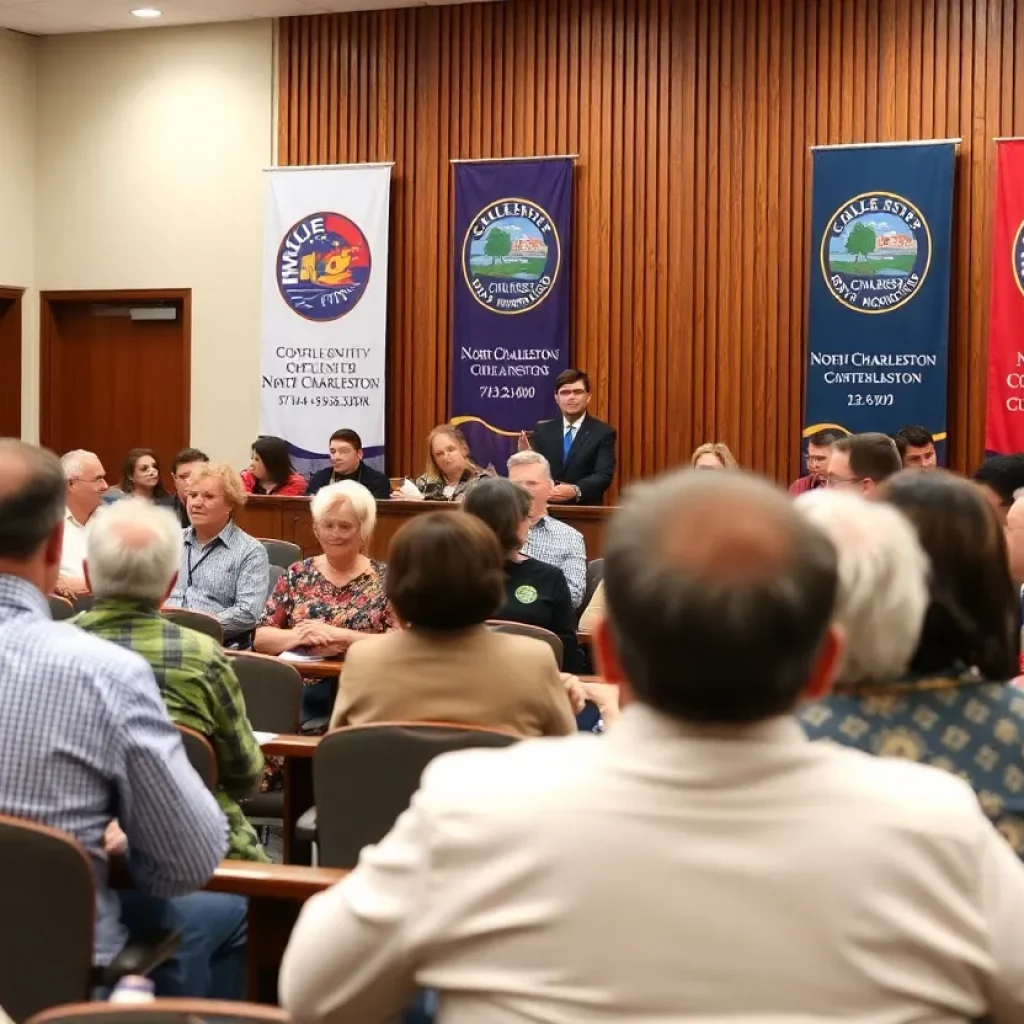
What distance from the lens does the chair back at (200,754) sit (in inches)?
112

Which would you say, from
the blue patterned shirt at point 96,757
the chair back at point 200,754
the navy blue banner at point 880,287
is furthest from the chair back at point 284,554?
the blue patterned shirt at point 96,757

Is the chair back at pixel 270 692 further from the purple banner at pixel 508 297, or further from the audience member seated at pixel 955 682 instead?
the purple banner at pixel 508 297

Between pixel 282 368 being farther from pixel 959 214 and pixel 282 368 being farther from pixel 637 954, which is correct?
pixel 637 954

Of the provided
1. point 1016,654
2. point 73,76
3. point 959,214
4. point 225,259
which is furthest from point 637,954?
point 73,76

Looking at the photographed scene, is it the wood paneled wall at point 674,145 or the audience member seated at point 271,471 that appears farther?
the audience member seated at point 271,471

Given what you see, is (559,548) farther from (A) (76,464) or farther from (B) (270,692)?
(B) (270,692)

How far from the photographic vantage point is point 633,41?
400 inches

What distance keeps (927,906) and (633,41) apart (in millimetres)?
9671

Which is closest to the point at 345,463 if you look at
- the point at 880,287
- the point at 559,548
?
the point at 559,548

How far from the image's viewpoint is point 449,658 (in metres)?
3.18

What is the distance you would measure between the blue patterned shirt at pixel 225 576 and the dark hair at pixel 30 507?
3.45 m

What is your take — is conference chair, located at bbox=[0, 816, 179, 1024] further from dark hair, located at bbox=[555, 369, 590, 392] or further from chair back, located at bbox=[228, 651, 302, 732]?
dark hair, located at bbox=[555, 369, 590, 392]

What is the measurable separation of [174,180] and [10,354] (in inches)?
80.3

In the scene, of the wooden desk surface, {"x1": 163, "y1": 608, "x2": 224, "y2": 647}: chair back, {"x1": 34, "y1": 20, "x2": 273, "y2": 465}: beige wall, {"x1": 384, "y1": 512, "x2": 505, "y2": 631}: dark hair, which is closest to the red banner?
the wooden desk surface
